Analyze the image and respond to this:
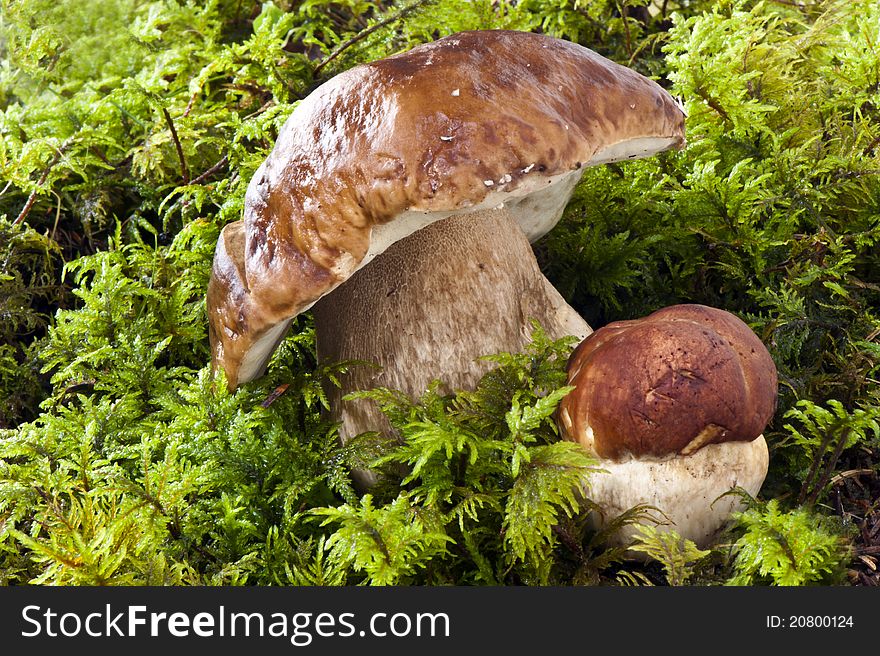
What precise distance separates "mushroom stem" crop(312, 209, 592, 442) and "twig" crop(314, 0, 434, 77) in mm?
1094

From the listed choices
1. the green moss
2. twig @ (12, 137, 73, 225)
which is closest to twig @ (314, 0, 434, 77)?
the green moss

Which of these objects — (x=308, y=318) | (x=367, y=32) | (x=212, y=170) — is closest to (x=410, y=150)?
→ (x=308, y=318)

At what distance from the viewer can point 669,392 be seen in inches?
56.6

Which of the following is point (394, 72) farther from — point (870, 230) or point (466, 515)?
point (870, 230)

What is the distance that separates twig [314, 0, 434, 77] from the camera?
99.3 inches

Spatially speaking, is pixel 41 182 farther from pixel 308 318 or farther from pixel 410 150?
pixel 410 150

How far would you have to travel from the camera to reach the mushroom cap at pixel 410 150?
130cm

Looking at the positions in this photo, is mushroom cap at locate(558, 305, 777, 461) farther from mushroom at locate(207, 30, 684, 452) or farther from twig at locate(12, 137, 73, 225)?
twig at locate(12, 137, 73, 225)

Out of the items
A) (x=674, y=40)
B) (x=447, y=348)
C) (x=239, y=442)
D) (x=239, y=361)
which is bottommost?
(x=239, y=442)

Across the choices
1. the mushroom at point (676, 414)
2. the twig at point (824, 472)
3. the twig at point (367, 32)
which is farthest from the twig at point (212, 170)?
the twig at point (824, 472)

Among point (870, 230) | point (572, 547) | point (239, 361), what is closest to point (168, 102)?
point (239, 361)

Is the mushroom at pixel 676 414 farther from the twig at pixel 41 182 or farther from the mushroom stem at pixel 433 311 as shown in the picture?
the twig at pixel 41 182

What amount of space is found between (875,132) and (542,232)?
107 cm

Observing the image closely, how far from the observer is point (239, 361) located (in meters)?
1.57
